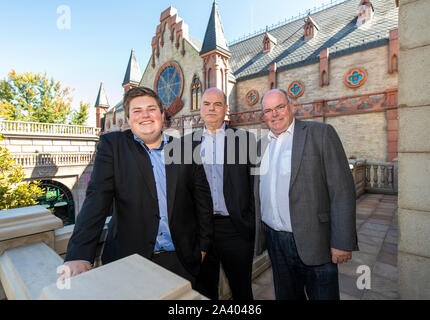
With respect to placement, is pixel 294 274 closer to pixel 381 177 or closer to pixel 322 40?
pixel 381 177

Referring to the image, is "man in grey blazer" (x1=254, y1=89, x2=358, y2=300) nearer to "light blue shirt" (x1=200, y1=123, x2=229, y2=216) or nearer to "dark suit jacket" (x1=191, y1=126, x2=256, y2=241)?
"dark suit jacket" (x1=191, y1=126, x2=256, y2=241)

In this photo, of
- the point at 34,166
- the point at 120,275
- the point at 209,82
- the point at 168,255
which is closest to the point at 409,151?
the point at 168,255

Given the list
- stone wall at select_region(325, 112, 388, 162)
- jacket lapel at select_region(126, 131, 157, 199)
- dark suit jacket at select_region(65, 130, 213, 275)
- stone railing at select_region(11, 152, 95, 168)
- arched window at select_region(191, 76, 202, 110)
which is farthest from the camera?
arched window at select_region(191, 76, 202, 110)

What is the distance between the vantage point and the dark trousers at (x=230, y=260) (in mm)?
2094

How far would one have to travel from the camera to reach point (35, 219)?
1.81 meters

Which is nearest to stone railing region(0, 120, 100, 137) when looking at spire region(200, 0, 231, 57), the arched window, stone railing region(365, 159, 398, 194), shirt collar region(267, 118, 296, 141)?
the arched window

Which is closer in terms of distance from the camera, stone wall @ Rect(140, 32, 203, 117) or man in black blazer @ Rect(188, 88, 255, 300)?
man in black blazer @ Rect(188, 88, 255, 300)

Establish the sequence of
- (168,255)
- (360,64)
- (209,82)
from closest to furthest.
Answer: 1. (168,255)
2. (360,64)
3. (209,82)

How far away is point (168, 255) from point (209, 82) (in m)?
17.4

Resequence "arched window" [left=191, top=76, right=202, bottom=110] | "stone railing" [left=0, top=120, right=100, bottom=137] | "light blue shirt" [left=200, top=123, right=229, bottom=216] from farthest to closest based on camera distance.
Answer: "arched window" [left=191, top=76, right=202, bottom=110], "stone railing" [left=0, top=120, right=100, bottom=137], "light blue shirt" [left=200, top=123, right=229, bottom=216]

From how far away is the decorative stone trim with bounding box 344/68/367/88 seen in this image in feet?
43.7

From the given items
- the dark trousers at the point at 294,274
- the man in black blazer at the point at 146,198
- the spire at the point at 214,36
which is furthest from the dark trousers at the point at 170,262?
the spire at the point at 214,36

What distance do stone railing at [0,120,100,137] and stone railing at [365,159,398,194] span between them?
68.1ft
